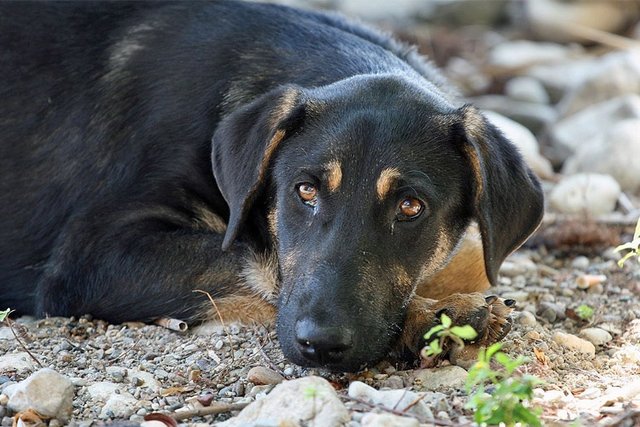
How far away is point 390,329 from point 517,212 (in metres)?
0.92

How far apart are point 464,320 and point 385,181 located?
71cm

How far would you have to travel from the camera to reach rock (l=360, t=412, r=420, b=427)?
12.0 ft

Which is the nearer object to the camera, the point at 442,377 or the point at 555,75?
the point at 442,377

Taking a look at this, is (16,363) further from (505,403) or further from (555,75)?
(555,75)

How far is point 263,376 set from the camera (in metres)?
4.57

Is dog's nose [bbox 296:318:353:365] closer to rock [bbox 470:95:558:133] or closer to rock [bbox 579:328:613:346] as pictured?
rock [bbox 579:328:613:346]

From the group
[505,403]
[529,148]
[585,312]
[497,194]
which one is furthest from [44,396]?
[529,148]

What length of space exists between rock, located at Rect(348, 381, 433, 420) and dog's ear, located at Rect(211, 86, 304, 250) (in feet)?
4.05

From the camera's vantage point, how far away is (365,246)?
4555 millimetres

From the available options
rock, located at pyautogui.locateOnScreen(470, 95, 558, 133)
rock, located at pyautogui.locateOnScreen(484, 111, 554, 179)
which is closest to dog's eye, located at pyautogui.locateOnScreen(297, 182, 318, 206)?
rock, located at pyautogui.locateOnScreen(484, 111, 554, 179)

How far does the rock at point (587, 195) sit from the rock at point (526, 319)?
8.06 ft

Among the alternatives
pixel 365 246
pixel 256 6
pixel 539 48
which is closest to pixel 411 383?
pixel 365 246

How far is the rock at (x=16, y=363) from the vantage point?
4704 millimetres

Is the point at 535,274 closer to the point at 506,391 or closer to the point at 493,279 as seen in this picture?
the point at 493,279
